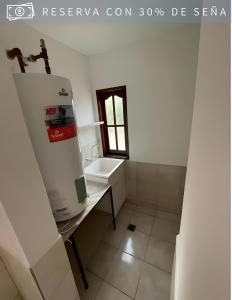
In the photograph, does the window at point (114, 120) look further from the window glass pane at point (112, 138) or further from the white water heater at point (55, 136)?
the white water heater at point (55, 136)

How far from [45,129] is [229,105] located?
94 centimetres

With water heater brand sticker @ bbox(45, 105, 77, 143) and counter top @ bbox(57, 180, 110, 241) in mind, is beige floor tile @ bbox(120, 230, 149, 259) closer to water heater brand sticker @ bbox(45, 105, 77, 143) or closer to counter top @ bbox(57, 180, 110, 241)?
counter top @ bbox(57, 180, 110, 241)

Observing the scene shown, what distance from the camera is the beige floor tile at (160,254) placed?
1385mm

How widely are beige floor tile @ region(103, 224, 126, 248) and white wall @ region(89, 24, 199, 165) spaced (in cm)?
102

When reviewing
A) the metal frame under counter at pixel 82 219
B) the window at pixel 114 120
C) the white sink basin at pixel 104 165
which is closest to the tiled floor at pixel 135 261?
the metal frame under counter at pixel 82 219

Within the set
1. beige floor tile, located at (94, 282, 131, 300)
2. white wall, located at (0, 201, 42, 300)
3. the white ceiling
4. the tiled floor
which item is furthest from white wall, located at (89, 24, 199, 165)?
white wall, located at (0, 201, 42, 300)

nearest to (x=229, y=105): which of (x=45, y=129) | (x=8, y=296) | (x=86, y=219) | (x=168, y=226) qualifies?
(x=45, y=129)

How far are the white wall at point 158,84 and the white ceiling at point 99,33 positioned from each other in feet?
0.26

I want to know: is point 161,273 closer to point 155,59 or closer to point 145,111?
point 145,111

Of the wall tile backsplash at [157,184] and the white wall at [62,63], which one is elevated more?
the white wall at [62,63]

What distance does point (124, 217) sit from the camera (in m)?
2.01

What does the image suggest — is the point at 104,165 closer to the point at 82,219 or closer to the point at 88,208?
the point at 88,208

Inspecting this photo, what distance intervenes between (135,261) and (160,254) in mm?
→ 293

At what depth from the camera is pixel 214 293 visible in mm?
283
